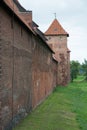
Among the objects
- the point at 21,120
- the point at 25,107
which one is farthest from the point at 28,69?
the point at 21,120

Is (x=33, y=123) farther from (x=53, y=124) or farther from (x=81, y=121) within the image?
(x=81, y=121)

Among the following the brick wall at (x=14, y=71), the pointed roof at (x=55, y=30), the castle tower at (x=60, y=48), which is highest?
the pointed roof at (x=55, y=30)

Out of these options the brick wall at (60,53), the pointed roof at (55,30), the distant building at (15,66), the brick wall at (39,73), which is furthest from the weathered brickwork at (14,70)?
the pointed roof at (55,30)

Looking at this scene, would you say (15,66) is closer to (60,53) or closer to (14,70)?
(14,70)

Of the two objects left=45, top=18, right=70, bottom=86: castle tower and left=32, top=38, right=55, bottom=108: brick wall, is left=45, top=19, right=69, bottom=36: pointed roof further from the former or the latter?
Result: left=32, top=38, right=55, bottom=108: brick wall

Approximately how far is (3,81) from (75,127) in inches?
167

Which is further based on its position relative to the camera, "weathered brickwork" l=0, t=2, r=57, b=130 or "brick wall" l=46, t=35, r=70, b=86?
"brick wall" l=46, t=35, r=70, b=86

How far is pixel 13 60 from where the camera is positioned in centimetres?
1584

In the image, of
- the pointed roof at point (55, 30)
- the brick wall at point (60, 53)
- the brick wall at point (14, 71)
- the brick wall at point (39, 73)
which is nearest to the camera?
the brick wall at point (14, 71)

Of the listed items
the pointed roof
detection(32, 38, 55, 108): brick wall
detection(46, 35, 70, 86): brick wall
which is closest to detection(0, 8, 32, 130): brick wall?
detection(32, 38, 55, 108): brick wall

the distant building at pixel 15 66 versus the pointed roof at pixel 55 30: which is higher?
the pointed roof at pixel 55 30

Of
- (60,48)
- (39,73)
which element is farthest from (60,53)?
(39,73)

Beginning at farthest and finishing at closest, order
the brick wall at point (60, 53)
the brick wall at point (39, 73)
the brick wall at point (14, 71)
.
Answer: the brick wall at point (60, 53) < the brick wall at point (39, 73) < the brick wall at point (14, 71)

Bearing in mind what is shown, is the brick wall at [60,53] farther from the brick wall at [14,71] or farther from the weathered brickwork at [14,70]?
the brick wall at [14,71]
